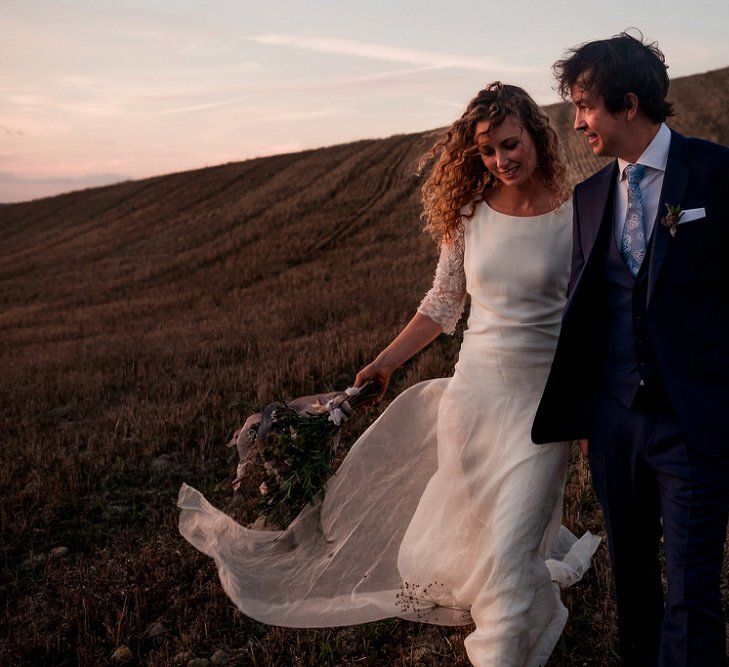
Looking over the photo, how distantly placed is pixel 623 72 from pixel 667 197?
439mm

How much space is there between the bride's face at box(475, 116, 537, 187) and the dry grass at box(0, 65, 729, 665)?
193cm

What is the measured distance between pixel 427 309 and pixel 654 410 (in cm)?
149

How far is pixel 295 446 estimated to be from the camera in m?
4.06

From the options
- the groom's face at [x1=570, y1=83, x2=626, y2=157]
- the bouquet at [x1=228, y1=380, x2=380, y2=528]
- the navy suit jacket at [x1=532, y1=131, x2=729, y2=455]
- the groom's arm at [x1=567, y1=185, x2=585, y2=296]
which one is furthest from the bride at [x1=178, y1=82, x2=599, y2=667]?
the navy suit jacket at [x1=532, y1=131, x2=729, y2=455]

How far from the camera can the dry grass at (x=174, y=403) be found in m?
3.60

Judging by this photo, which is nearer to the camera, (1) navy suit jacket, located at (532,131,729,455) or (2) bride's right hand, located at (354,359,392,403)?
(1) navy suit jacket, located at (532,131,729,455)

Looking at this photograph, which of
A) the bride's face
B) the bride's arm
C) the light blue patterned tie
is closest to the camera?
the light blue patterned tie

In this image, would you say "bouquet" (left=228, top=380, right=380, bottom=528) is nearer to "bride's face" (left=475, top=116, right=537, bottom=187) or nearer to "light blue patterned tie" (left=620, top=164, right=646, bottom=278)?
"bride's face" (left=475, top=116, right=537, bottom=187)

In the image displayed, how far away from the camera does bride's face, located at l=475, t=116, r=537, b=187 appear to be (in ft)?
10.7

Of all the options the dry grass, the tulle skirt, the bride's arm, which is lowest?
the dry grass

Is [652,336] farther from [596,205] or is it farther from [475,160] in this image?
[475,160]

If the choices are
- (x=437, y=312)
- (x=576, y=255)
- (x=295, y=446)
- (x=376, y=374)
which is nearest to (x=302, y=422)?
(x=295, y=446)

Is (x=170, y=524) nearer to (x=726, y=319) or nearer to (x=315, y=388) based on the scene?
(x=315, y=388)

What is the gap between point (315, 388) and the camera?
7.54m
